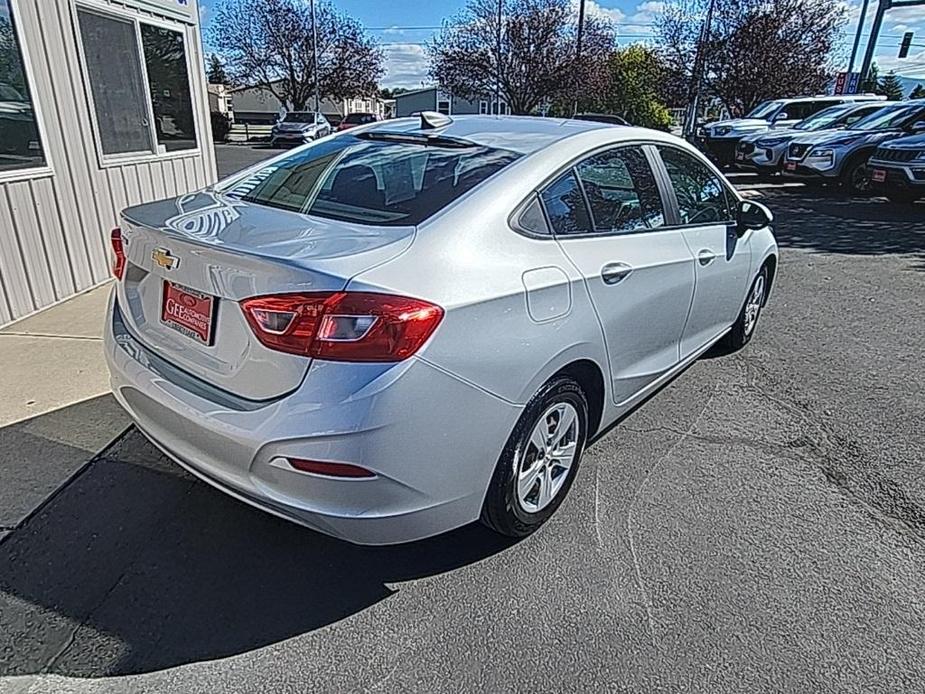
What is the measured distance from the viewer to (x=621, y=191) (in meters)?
3.09

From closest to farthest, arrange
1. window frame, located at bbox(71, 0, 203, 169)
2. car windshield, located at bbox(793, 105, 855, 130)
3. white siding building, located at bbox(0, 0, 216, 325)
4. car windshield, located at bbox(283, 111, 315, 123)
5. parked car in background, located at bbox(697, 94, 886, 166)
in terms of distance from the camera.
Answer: white siding building, located at bbox(0, 0, 216, 325)
window frame, located at bbox(71, 0, 203, 169)
car windshield, located at bbox(793, 105, 855, 130)
parked car in background, located at bbox(697, 94, 886, 166)
car windshield, located at bbox(283, 111, 315, 123)

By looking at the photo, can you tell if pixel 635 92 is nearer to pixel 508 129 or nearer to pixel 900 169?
pixel 900 169

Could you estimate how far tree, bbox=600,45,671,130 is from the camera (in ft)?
108

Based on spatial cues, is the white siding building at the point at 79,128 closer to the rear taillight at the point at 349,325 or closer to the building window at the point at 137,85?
the building window at the point at 137,85

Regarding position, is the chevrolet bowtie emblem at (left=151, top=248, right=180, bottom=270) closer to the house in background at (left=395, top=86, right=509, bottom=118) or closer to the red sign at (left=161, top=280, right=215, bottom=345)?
the red sign at (left=161, top=280, right=215, bottom=345)

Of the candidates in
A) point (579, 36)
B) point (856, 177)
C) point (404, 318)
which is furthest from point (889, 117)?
point (579, 36)

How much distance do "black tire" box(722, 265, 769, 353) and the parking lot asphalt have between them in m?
1.13

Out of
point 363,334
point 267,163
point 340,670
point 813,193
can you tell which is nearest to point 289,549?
point 340,670

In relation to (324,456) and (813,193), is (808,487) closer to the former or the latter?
(324,456)

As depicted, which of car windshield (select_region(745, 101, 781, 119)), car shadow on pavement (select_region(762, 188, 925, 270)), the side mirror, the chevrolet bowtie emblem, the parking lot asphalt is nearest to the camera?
the parking lot asphalt

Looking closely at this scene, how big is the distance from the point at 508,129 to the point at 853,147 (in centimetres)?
1238

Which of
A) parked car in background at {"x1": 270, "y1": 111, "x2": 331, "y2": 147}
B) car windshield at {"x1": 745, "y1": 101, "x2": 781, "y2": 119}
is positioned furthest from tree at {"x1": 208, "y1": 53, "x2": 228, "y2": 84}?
car windshield at {"x1": 745, "y1": 101, "x2": 781, "y2": 119}

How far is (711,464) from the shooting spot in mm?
3342

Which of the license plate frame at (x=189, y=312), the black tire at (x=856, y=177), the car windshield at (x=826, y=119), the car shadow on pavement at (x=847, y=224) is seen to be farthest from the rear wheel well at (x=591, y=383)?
the car windshield at (x=826, y=119)
